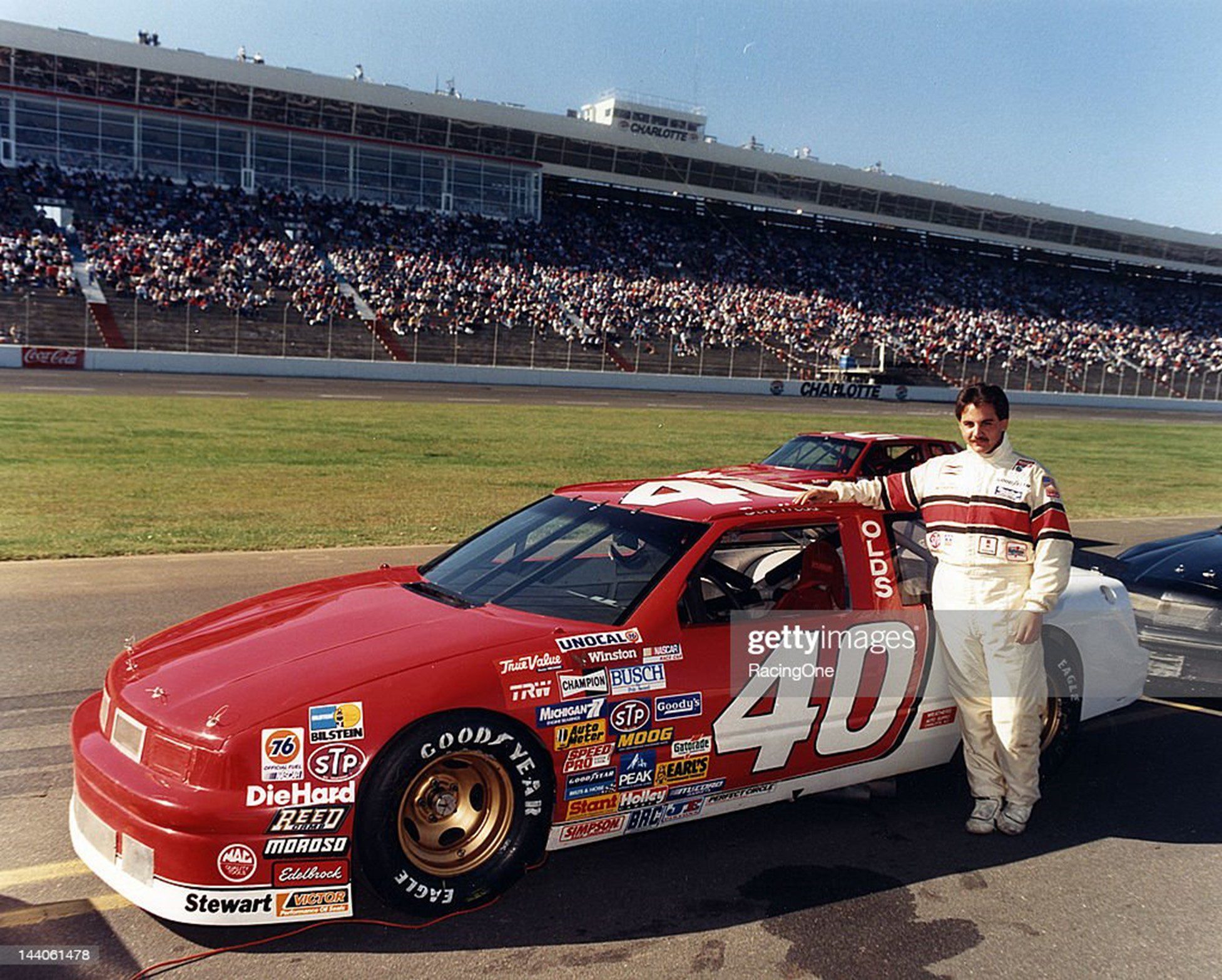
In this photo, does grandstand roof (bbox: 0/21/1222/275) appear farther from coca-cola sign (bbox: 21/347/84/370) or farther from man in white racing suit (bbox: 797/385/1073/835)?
man in white racing suit (bbox: 797/385/1073/835)

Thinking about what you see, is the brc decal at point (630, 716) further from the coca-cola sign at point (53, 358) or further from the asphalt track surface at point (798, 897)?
the coca-cola sign at point (53, 358)

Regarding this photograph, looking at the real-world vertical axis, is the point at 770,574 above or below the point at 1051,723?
above

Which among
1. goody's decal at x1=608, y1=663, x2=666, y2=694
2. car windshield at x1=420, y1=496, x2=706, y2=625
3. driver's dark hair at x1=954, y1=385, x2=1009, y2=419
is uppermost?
driver's dark hair at x1=954, y1=385, x2=1009, y2=419

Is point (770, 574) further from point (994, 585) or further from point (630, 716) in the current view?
point (630, 716)

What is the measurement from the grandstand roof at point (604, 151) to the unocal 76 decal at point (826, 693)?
5339 centimetres

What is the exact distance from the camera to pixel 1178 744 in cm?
569

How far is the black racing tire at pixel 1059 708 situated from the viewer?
5.00m

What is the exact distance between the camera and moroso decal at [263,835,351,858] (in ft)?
10.4

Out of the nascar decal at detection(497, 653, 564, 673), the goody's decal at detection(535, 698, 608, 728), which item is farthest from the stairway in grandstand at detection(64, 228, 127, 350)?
the goody's decal at detection(535, 698, 608, 728)

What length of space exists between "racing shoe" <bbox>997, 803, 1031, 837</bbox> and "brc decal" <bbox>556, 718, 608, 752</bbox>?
192 centimetres

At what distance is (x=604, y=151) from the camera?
60438mm

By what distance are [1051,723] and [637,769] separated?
95.8 inches

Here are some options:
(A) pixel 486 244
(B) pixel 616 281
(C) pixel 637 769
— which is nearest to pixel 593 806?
(C) pixel 637 769

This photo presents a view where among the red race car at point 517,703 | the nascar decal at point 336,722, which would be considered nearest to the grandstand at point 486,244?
the red race car at point 517,703
